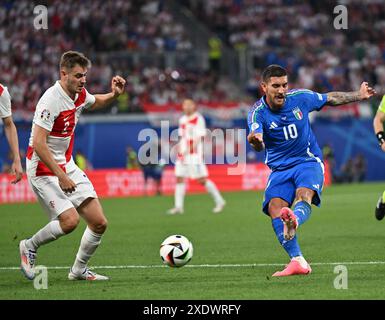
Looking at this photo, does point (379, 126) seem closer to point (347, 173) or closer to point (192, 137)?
point (192, 137)

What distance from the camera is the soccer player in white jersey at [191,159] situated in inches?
894

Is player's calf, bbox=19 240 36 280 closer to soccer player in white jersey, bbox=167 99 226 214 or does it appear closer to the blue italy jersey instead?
the blue italy jersey

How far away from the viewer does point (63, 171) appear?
1020 centimetres

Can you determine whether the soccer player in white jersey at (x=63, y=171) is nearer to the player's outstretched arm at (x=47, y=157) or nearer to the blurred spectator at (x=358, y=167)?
the player's outstretched arm at (x=47, y=157)

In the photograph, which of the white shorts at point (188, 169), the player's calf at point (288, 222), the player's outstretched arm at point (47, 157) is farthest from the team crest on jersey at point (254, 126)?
the white shorts at point (188, 169)

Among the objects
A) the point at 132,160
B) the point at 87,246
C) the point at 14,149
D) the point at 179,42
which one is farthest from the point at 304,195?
the point at 179,42

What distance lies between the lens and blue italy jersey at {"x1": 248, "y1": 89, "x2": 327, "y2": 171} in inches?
431

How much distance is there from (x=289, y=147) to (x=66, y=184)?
9.08ft

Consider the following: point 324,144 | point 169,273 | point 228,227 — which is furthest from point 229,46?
point 169,273

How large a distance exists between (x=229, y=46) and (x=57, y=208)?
33.0 meters

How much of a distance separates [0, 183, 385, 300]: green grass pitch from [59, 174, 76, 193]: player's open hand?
1.04m
